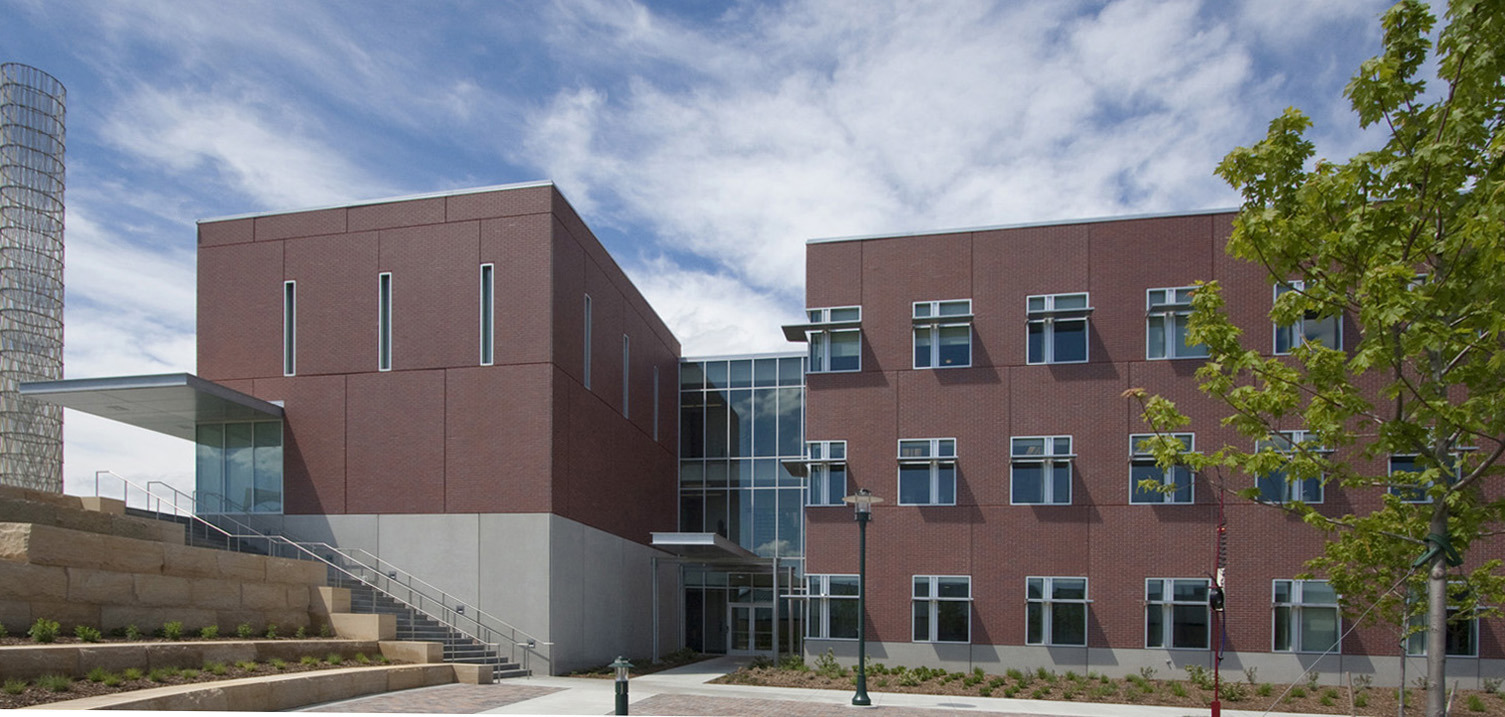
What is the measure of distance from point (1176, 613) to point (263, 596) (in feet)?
66.0

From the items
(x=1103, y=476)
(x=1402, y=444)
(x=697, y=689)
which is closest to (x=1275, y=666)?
(x=1103, y=476)

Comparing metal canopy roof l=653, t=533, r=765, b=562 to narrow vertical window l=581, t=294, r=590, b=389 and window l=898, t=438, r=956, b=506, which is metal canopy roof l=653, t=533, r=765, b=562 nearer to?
narrow vertical window l=581, t=294, r=590, b=389

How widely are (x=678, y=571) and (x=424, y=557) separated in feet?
45.6

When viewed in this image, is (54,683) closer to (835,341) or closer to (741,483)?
(835,341)

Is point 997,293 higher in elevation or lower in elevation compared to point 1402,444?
higher

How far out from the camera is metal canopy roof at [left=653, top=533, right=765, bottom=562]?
2991 cm

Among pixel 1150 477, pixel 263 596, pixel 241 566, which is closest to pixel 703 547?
pixel 1150 477

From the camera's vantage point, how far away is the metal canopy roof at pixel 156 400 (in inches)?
1029

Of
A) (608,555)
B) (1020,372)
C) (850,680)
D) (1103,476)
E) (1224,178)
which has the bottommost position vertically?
(850,680)

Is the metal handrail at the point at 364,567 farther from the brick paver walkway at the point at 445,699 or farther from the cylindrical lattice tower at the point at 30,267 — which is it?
the cylindrical lattice tower at the point at 30,267

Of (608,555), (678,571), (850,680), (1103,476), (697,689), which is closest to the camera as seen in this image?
(697,689)

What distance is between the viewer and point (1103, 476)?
2741 cm

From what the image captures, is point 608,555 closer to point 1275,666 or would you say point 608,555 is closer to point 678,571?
point 678,571

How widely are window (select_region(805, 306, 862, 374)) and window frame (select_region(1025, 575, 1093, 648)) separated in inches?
277
